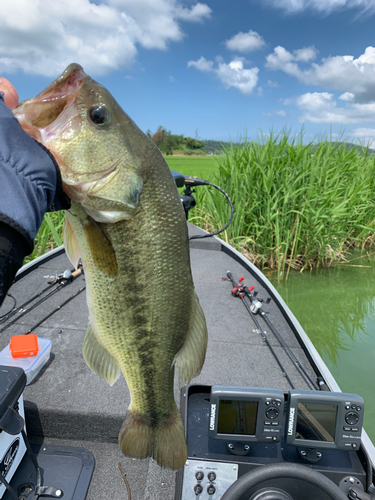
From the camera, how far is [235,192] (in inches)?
231

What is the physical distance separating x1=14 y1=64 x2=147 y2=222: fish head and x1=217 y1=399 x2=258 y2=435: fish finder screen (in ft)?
3.40

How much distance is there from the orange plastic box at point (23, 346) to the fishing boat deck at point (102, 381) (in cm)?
21

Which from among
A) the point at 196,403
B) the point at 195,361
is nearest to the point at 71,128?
the point at 195,361

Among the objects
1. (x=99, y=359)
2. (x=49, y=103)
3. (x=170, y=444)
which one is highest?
(x=49, y=103)

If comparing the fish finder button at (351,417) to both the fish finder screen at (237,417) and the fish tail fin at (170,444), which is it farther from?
the fish tail fin at (170,444)

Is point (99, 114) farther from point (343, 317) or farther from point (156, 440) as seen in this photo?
point (343, 317)

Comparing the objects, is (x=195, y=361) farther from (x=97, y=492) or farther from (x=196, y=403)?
(x=97, y=492)

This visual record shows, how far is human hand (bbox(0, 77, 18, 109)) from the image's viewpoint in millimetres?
858

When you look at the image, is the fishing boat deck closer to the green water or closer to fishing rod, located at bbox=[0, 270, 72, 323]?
fishing rod, located at bbox=[0, 270, 72, 323]

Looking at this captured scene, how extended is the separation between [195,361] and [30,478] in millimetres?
1374

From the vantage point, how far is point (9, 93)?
87cm

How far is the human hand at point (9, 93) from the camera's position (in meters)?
0.86

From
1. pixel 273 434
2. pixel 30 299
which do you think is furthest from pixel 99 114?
pixel 30 299

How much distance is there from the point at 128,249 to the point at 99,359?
0.46m
